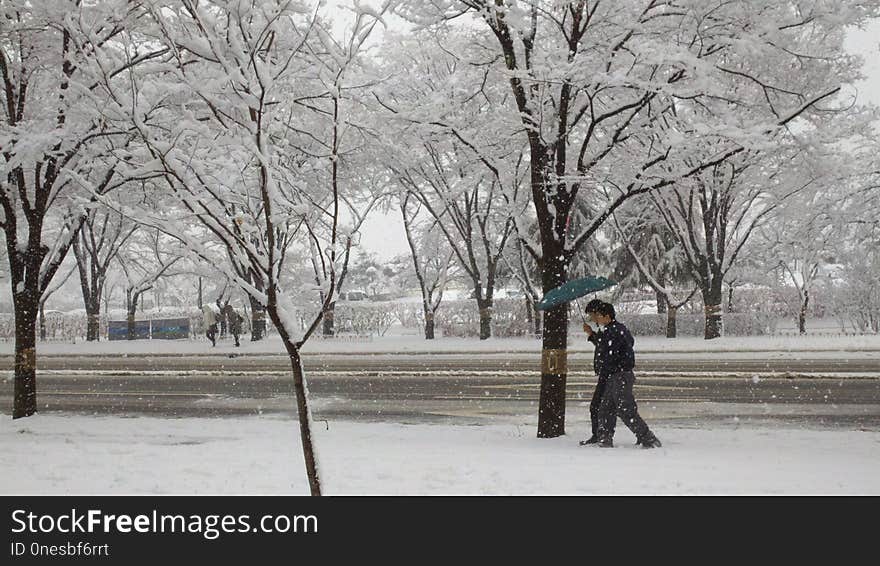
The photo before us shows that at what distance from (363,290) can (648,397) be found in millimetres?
51164

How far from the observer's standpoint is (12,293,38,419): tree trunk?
10828 mm

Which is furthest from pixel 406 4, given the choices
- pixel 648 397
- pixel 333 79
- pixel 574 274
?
pixel 574 274

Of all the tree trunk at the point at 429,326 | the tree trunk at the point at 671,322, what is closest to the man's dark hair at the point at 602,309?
the tree trunk at the point at 671,322

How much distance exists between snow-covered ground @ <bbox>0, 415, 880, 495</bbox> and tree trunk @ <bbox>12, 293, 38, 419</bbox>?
34.1 inches

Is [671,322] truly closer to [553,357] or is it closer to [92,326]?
[553,357]

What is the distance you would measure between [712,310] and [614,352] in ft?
56.0

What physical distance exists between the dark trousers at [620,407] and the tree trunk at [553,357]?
3.05 ft

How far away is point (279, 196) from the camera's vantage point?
5.04 m

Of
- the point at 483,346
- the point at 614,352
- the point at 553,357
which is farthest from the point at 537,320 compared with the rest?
the point at 614,352

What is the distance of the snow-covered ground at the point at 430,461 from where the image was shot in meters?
6.39

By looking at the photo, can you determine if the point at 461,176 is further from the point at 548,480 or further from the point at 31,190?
the point at 548,480

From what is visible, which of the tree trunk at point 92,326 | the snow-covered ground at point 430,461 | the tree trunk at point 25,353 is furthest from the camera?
the tree trunk at point 92,326

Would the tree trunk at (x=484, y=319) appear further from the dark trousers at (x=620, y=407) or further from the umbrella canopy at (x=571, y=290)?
the dark trousers at (x=620, y=407)

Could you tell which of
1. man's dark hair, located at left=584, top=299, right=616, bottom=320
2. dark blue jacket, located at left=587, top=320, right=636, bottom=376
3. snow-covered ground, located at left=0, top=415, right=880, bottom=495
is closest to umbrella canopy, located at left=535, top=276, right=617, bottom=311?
man's dark hair, located at left=584, top=299, right=616, bottom=320
